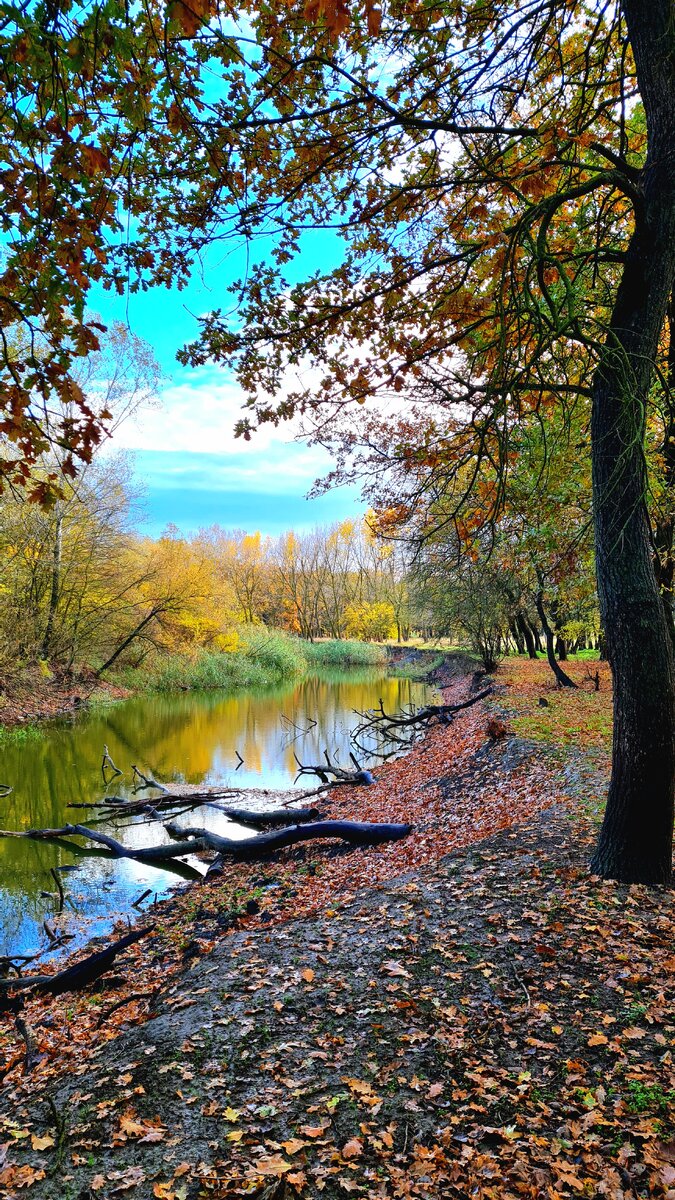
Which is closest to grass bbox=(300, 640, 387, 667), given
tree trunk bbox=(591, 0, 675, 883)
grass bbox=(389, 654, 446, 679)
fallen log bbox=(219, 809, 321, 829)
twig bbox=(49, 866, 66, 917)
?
grass bbox=(389, 654, 446, 679)

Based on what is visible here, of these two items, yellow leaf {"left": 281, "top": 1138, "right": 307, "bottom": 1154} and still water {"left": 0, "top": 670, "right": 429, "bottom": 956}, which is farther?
still water {"left": 0, "top": 670, "right": 429, "bottom": 956}

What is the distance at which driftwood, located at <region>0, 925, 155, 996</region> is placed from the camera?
6203 millimetres

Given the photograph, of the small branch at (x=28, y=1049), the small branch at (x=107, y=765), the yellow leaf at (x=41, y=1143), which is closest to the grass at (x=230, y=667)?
the small branch at (x=107, y=765)

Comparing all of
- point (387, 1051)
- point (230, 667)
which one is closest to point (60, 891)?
point (387, 1051)

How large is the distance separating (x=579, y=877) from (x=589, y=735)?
6.46m

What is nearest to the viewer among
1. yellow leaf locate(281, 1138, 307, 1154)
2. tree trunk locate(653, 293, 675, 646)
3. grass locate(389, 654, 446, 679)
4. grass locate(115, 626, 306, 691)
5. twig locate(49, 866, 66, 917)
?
yellow leaf locate(281, 1138, 307, 1154)

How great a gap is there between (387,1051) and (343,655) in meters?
45.8

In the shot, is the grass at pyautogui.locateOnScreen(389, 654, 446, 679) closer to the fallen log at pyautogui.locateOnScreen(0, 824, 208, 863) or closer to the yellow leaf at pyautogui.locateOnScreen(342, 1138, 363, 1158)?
the fallen log at pyautogui.locateOnScreen(0, 824, 208, 863)

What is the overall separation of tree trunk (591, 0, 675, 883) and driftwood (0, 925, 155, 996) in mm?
5243

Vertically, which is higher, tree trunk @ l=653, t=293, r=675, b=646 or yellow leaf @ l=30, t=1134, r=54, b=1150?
tree trunk @ l=653, t=293, r=675, b=646

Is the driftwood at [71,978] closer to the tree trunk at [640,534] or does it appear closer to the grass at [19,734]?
the tree trunk at [640,534]

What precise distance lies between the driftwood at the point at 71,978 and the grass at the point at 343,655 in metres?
42.2

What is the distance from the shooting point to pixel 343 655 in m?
49.5

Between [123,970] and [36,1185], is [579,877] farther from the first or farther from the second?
[123,970]
